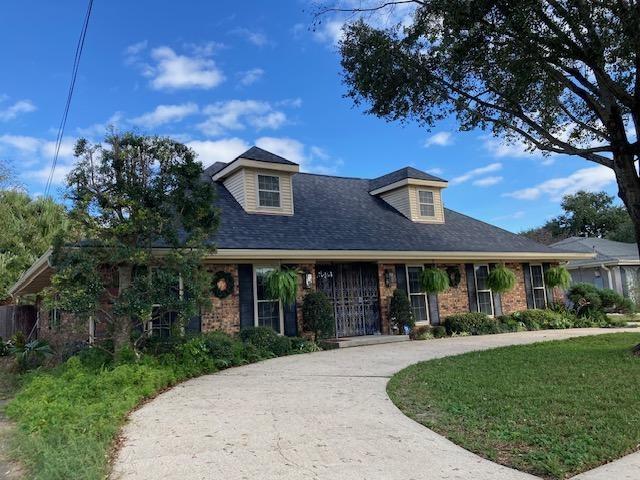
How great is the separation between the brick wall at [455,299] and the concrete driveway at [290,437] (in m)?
7.94

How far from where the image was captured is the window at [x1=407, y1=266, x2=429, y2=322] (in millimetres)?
15398

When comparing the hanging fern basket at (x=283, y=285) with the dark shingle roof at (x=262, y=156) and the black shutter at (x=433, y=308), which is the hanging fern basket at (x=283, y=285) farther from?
the black shutter at (x=433, y=308)

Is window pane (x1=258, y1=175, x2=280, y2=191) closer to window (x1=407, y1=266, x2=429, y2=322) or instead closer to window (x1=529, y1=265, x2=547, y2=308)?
window (x1=407, y1=266, x2=429, y2=322)

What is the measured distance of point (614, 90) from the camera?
924cm

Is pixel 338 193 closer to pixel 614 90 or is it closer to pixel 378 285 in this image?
pixel 378 285

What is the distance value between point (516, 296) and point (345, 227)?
6.96 meters

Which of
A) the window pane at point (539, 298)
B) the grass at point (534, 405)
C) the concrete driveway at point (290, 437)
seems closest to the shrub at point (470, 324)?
the window pane at point (539, 298)

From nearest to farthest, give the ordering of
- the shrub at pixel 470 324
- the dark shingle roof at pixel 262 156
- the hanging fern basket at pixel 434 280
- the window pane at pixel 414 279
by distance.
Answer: the dark shingle roof at pixel 262 156, the hanging fern basket at pixel 434 280, the shrub at pixel 470 324, the window pane at pixel 414 279

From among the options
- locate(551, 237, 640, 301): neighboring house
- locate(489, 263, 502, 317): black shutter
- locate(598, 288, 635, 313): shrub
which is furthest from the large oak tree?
locate(551, 237, 640, 301): neighboring house

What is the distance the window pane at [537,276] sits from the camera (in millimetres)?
18266

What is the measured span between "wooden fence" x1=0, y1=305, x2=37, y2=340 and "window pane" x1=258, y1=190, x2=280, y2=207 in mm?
8057

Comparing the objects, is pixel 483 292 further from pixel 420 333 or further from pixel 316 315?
pixel 316 315

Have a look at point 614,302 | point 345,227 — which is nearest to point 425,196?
point 345,227

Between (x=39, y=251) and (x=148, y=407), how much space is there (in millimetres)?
21796
